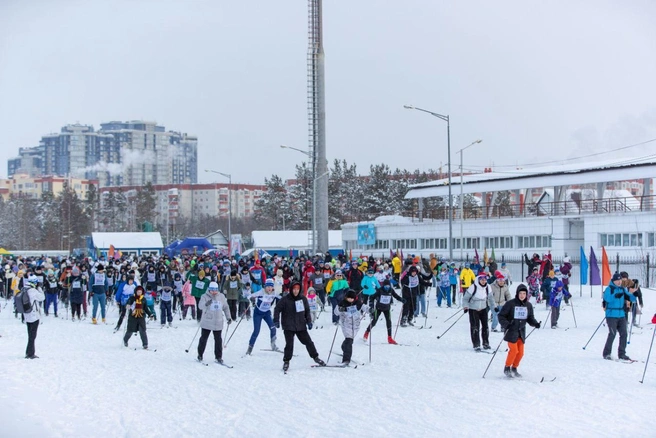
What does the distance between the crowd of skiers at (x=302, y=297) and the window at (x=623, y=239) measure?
1479cm

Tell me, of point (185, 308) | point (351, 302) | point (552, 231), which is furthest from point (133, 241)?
point (351, 302)

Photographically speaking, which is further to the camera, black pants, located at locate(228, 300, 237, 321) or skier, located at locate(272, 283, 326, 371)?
black pants, located at locate(228, 300, 237, 321)

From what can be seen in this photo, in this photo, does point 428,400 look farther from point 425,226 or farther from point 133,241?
point 133,241

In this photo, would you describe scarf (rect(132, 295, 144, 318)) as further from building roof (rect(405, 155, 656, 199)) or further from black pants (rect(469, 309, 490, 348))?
building roof (rect(405, 155, 656, 199))

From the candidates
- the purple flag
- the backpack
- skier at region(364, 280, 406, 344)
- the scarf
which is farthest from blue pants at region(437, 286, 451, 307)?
the backpack

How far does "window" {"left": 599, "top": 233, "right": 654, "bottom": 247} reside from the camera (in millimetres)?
40719

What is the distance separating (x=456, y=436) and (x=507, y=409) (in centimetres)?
163

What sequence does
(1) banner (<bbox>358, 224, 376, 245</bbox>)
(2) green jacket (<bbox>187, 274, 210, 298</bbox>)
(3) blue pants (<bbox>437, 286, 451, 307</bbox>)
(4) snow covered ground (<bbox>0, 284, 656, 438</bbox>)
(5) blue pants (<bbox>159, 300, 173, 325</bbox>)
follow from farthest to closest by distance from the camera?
(1) banner (<bbox>358, 224, 376, 245</bbox>) → (3) blue pants (<bbox>437, 286, 451, 307</bbox>) → (2) green jacket (<bbox>187, 274, 210, 298</bbox>) → (5) blue pants (<bbox>159, 300, 173, 325</bbox>) → (4) snow covered ground (<bbox>0, 284, 656, 438</bbox>)

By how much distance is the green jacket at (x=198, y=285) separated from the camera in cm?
2258

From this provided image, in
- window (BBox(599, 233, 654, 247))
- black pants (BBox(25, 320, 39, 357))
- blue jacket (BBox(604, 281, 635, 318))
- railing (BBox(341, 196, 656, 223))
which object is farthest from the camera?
railing (BBox(341, 196, 656, 223))

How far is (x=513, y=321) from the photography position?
516 inches

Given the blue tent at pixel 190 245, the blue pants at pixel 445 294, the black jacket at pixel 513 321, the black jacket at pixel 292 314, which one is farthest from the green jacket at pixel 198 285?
the blue tent at pixel 190 245

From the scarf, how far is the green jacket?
5.09m

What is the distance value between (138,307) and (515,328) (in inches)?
330
